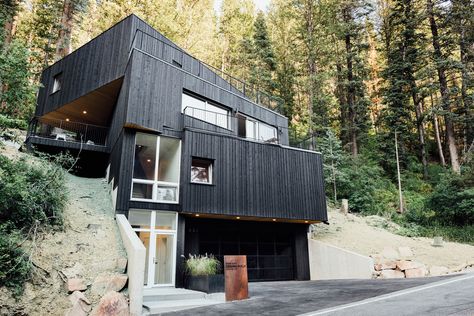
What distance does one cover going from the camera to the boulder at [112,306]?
22.4 ft

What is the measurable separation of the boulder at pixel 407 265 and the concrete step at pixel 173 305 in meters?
8.50

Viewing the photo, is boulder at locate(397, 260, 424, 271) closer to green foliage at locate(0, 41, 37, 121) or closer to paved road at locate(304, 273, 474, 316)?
paved road at locate(304, 273, 474, 316)

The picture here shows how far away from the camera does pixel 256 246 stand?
47.6ft

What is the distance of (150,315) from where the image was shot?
6992mm

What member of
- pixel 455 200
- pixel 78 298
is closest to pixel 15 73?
pixel 78 298

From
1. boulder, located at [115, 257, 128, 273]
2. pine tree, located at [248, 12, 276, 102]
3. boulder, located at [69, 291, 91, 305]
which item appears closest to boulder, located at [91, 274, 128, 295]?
boulder, located at [69, 291, 91, 305]

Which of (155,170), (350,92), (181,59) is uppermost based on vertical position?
(350,92)

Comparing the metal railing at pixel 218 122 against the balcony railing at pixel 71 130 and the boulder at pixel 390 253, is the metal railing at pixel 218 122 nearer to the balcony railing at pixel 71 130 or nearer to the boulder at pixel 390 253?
the balcony railing at pixel 71 130

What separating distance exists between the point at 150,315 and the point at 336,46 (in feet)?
94.7

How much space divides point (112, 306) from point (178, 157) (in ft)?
20.9

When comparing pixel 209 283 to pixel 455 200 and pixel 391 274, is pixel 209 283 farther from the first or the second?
pixel 455 200

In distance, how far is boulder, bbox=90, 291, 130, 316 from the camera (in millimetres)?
6840

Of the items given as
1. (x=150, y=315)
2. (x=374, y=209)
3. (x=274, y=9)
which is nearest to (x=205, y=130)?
(x=150, y=315)

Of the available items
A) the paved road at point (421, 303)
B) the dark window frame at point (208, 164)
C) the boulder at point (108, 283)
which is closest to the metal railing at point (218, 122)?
the dark window frame at point (208, 164)
